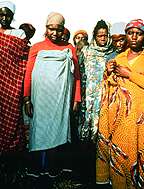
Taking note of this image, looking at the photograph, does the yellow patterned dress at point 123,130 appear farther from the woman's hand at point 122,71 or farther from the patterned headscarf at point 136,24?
the patterned headscarf at point 136,24

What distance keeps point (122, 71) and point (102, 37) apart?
1.68m

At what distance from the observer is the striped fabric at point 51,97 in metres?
4.99

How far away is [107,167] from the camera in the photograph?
4816 mm

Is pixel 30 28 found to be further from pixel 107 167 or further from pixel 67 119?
pixel 107 167

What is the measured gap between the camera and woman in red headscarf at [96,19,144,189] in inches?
172

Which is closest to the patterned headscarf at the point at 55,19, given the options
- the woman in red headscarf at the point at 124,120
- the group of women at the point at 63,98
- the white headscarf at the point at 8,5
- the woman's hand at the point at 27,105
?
the group of women at the point at 63,98

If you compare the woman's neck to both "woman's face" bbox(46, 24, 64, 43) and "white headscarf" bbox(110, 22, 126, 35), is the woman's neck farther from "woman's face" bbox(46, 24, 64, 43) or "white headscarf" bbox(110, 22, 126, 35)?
"white headscarf" bbox(110, 22, 126, 35)

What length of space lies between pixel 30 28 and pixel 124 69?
352 centimetres

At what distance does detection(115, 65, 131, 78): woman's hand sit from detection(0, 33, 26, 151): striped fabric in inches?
51.7

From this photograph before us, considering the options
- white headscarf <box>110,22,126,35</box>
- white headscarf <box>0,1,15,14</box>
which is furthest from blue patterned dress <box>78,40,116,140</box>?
white headscarf <box>0,1,15,14</box>

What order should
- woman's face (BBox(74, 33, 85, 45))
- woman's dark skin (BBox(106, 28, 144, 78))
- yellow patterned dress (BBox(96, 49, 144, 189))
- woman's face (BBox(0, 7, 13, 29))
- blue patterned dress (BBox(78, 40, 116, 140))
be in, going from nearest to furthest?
yellow patterned dress (BBox(96, 49, 144, 189)), woman's dark skin (BBox(106, 28, 144, 78)), woman's face (BBox(0, 7, 13, 29)), blue patterned dress (BBox(78, 40, 116, 140)), woman's face (BBox(74, 33, 85, 45))

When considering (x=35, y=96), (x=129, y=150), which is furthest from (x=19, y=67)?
(x=129, y=150)

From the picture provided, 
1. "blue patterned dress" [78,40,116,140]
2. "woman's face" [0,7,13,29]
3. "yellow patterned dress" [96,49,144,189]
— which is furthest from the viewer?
"blue patterned dress" [78,40,116,140]

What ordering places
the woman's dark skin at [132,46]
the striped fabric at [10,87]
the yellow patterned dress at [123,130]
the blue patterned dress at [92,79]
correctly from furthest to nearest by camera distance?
1. the blue patterned dress at [92,79]
2. the striped fabric at [10,87]
3. the woman's dark skin at [132,46]
4. the yellow patterned dress at [123,130]
